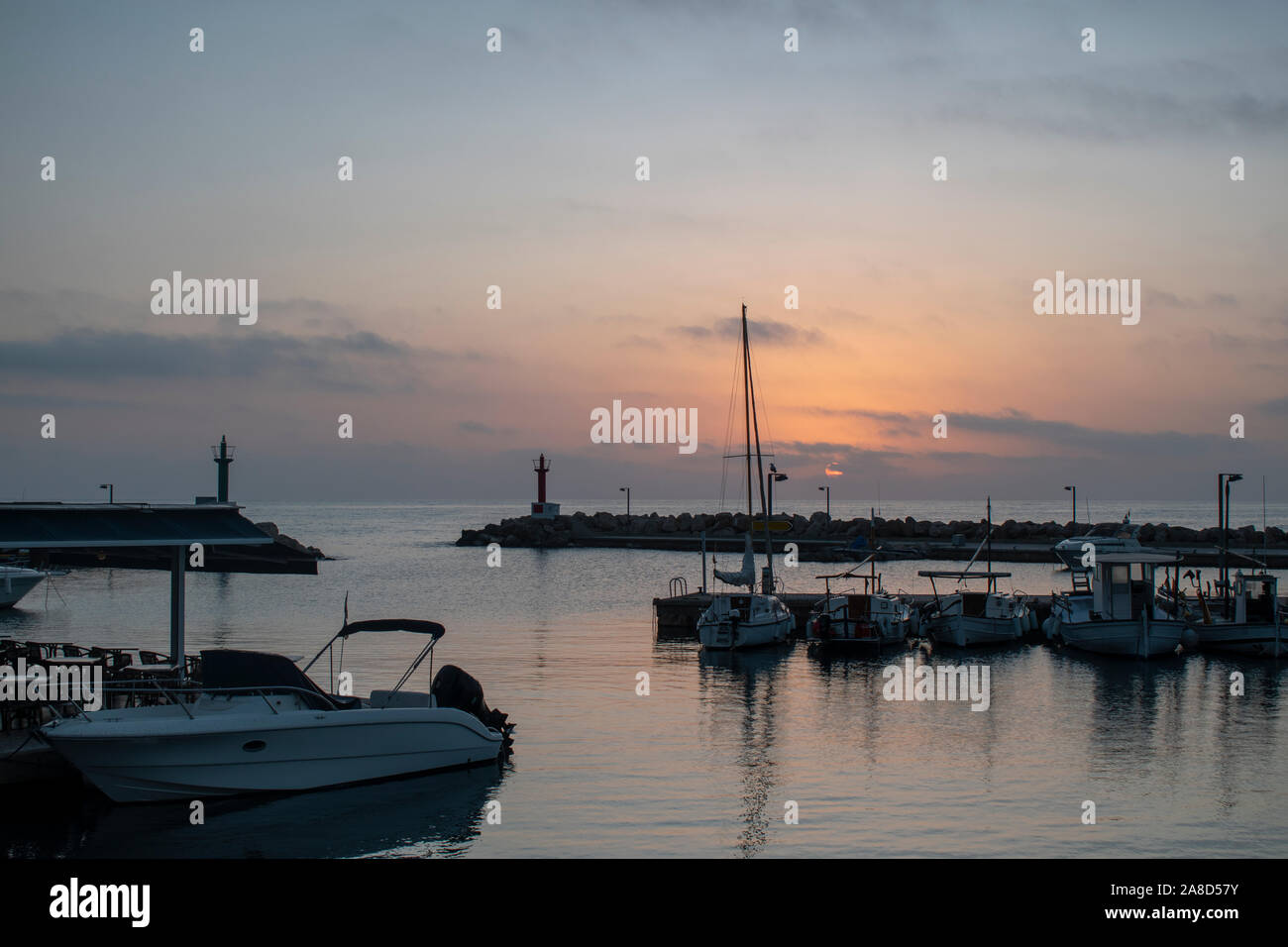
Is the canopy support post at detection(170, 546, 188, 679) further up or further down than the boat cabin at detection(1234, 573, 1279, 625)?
further up

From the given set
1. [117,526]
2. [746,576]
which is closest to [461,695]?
[117,526]

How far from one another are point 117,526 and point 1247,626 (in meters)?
34.1

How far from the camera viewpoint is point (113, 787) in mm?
17031

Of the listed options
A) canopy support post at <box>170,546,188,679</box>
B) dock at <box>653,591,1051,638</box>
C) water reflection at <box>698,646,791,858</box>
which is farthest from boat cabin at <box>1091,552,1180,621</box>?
canopy support post at <box>170,546,188,679</box>

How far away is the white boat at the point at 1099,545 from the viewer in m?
48.5

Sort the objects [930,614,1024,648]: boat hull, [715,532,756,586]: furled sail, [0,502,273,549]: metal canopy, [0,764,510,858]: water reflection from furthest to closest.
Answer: [715,532,756,586]: furled sail → [930,614,1024,648]: boat hull → [0,502,273,549]: metal canopy → [0,764,510,858]: water reflection

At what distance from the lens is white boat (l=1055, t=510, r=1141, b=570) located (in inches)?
1911

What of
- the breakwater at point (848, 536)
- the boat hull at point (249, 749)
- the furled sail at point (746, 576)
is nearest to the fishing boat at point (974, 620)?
the furled sail at point (746, 576)

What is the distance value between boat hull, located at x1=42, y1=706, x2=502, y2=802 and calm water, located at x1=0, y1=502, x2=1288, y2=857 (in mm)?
356

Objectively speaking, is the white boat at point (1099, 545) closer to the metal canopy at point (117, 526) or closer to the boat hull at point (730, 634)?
the boat hull at point (730, 634)

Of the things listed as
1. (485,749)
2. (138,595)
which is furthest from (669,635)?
(138,595)

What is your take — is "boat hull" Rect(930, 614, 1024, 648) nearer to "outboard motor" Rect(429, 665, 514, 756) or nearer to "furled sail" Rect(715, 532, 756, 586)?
"furled sail" Rect(715, 532, 756, 586)

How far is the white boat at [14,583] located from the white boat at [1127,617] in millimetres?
47519
